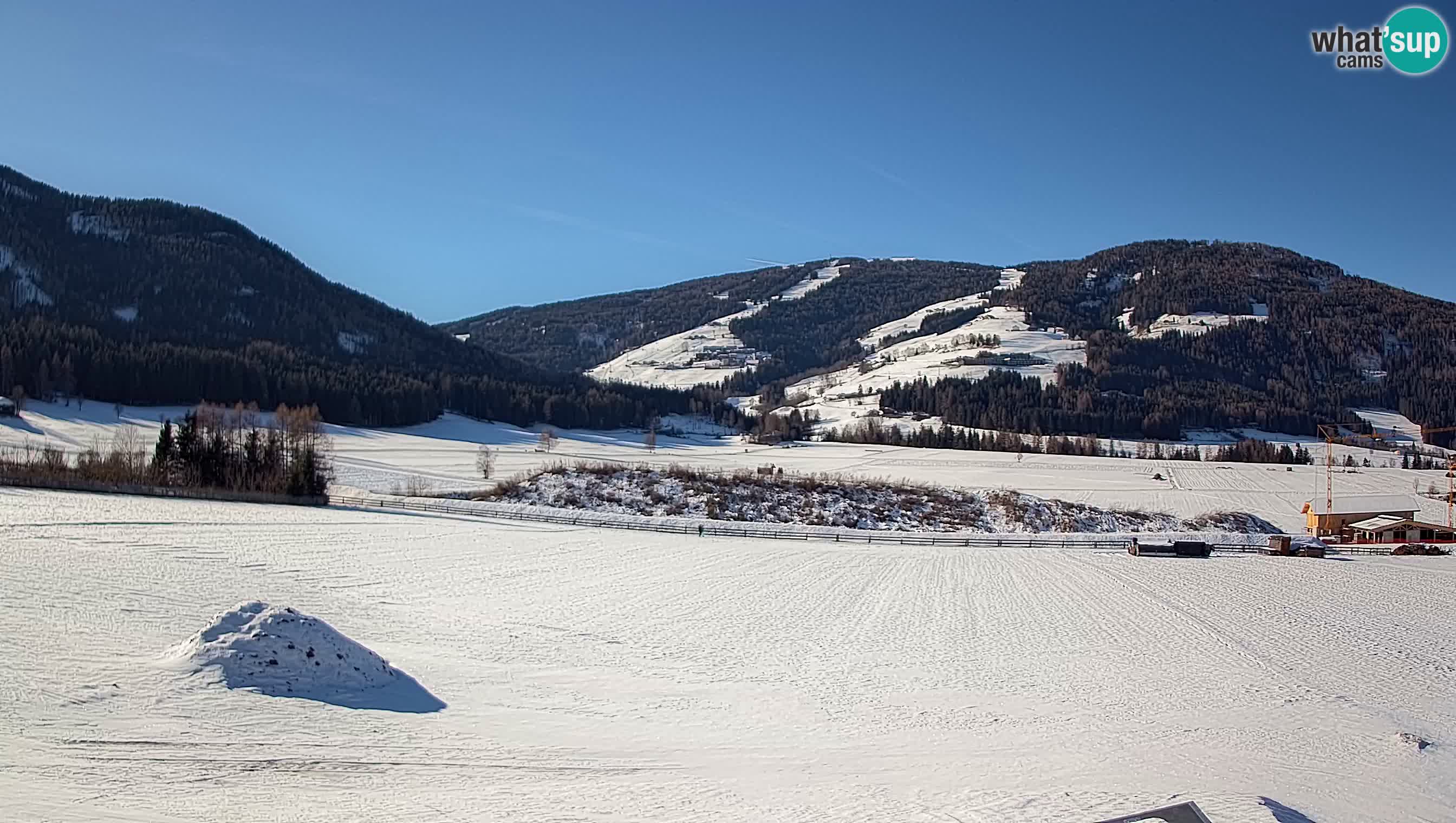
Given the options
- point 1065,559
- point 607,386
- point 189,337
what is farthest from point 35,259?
point 1065,559

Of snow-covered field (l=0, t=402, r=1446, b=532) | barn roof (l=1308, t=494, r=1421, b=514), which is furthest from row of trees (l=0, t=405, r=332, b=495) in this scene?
barn roof (l=1308, t=494, r=1421, b=514)

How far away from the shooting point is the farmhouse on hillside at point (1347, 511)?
6106 cm

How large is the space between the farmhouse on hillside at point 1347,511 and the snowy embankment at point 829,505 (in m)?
4.61

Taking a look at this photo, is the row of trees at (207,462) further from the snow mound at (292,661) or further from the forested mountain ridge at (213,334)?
the forested mountain ridge at (213,334)

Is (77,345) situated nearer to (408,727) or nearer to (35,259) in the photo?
(35,259)

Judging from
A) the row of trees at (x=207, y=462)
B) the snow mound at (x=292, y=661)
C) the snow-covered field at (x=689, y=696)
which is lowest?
the snow-covered field at (x=689, y=696)

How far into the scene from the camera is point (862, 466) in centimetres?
8856

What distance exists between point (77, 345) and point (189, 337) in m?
37.4

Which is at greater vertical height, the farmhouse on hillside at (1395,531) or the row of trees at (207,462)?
the row of trees at (207,462)

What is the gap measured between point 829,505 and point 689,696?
1673 inches

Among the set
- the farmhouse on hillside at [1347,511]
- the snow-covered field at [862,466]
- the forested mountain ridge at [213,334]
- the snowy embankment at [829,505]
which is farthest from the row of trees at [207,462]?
the farmhouse on hillside at [1347,511]

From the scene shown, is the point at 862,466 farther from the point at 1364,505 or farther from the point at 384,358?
the point at 384,358

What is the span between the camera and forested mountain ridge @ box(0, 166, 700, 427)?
310 ft

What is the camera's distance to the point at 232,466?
51250 mm
